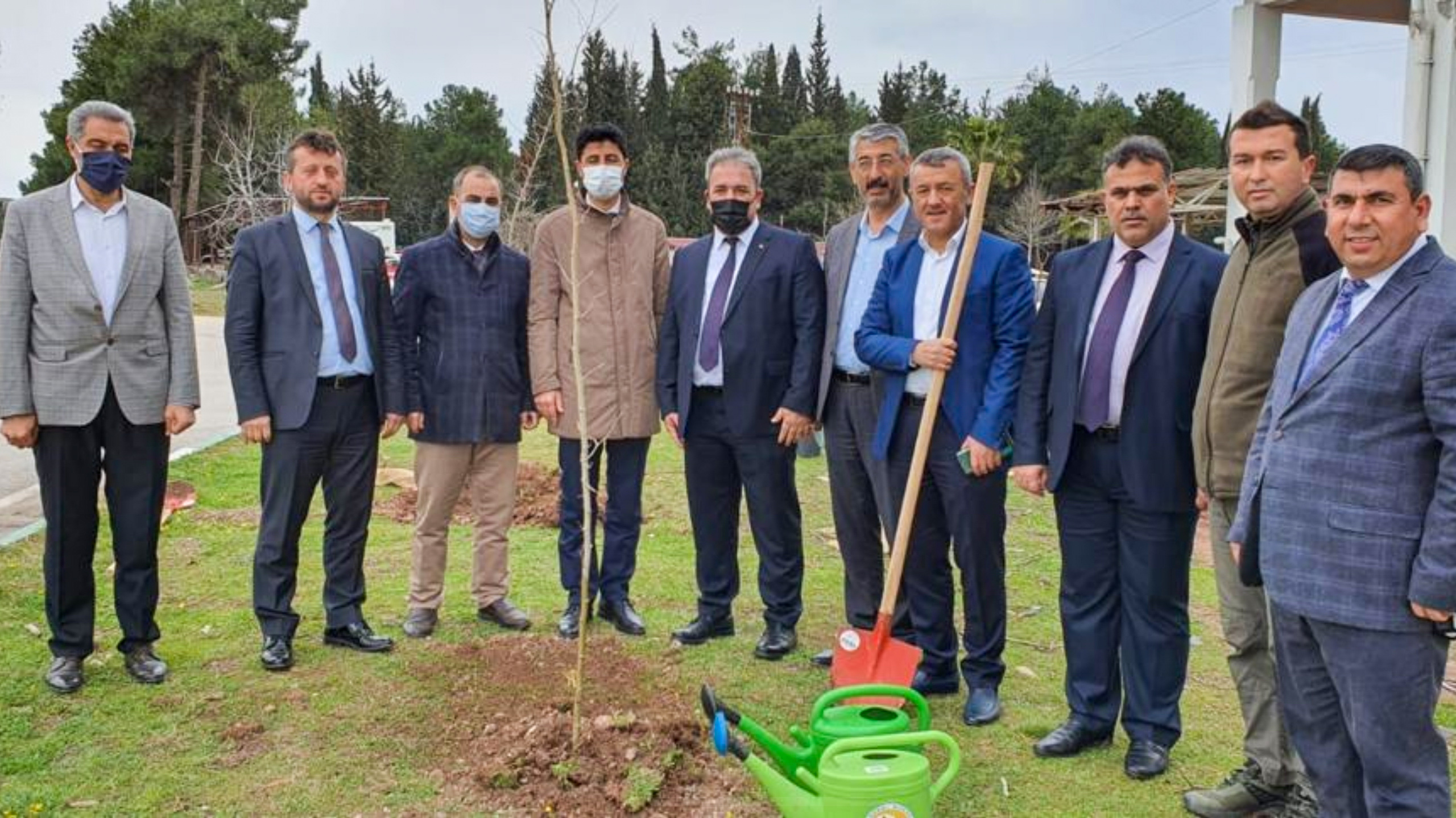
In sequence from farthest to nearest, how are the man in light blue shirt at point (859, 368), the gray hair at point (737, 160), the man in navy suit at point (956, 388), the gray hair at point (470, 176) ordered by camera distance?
1. the gray hair at point (470, 176)
2. the gray hair at point (737, 160)
3. the man in light blue shirt at point (859, 368)
4. the man in navy suit at point (956, 388)

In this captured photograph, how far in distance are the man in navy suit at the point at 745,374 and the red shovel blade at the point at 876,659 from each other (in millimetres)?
982

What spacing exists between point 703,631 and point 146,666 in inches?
95.0

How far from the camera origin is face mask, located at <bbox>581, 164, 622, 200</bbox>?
5.14m

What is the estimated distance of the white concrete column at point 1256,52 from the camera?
29.8ft

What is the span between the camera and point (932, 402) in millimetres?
4227

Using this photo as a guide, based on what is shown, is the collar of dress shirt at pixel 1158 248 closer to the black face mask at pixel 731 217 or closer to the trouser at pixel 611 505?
the black face mask at pixel 731 217

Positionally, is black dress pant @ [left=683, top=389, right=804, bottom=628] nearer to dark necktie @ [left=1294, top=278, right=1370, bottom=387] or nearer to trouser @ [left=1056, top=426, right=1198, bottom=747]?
trouser @ [left=1056, top=426, right=1198, bottom=747]

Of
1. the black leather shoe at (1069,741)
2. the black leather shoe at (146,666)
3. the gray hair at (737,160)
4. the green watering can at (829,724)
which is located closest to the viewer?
the green watering can at (829,724)

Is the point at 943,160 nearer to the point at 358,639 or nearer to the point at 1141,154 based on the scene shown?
the point at 1141,154

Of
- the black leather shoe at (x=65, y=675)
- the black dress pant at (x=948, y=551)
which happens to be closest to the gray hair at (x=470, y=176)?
the black dress pant at (x=948, y=551)

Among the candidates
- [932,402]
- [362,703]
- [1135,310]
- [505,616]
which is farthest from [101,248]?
[1135,310]

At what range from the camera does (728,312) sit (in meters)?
5.02

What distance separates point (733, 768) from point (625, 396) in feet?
6.40

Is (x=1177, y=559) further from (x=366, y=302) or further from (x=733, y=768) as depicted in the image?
(x=366, y=302)
